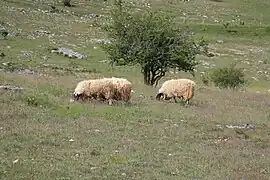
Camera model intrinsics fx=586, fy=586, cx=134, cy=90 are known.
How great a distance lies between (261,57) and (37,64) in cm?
4152

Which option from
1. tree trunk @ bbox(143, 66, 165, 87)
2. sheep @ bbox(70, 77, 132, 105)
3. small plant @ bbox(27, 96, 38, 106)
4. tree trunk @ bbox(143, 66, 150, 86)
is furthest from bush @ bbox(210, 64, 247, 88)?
small plant @ bbox(27, 96, 38, 106)

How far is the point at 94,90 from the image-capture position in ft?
91.7

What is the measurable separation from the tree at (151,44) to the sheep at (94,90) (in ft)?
50.6

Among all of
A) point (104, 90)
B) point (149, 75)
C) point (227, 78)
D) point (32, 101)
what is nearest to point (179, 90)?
point (104, 90)

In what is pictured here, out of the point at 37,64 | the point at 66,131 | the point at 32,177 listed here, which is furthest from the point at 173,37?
the point at 32,177

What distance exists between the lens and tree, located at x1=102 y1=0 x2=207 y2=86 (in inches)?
1730

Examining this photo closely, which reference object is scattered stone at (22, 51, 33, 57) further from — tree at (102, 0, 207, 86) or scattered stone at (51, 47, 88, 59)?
tree at (102, 0, 207, 86)

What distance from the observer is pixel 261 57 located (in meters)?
84.2

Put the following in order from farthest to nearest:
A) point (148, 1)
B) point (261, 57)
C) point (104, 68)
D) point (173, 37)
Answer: point (148, 1)
point (261, 57)
point (104, 68)
point (173, 37)

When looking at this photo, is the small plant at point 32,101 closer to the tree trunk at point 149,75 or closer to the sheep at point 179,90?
the sheep at point 179,90

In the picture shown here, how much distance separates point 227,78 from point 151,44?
48.5 ft

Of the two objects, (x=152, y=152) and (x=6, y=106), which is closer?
(x=152, y=152)

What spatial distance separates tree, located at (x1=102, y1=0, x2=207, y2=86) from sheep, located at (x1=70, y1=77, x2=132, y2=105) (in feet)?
49.1

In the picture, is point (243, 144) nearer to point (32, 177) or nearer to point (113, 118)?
point (113, 118)
